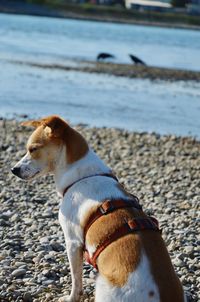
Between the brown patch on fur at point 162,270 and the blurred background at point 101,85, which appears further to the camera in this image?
the blurred background at point 101,85

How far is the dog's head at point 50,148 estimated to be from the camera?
21.4 feet

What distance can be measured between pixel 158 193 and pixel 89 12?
94.9 metres

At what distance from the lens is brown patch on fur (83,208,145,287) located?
559 centimetres

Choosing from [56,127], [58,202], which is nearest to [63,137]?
[56,127]

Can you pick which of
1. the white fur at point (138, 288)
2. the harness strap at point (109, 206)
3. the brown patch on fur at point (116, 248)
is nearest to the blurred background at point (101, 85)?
the harness strap at point (109, 206)

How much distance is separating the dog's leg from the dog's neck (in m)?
0.53

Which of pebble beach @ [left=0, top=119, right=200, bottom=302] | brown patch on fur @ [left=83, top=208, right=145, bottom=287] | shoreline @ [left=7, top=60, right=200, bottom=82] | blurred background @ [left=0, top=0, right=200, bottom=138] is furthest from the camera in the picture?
shoreline @ [left=7, top=60, right=200, bottom=82]

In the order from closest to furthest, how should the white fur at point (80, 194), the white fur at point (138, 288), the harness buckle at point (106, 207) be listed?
the white fur at point (138, 288)
the harness buckle at point (106, 207)
the white fur at point (80, 194)

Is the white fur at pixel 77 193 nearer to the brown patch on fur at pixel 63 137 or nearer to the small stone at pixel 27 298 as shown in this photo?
the brown patch on fur at pixel 63 137

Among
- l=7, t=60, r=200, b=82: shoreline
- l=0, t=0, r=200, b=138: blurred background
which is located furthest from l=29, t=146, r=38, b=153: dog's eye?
l=7, t=60, r=200, b=82: shoreline

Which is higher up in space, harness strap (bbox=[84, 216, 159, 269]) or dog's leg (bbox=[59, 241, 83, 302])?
harness strap (bbox=[84, 216, 159, 269])

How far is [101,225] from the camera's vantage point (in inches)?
237

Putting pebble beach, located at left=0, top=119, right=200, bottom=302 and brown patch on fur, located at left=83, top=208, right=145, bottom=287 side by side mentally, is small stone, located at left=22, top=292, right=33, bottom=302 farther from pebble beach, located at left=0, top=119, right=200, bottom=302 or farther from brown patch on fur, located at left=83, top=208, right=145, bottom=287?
brown patch on fur, located at left=83, top=208, right=145, bottom=287

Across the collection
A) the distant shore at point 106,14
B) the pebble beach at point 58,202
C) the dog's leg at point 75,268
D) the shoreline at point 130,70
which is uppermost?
the dog's leg at point 75,268
